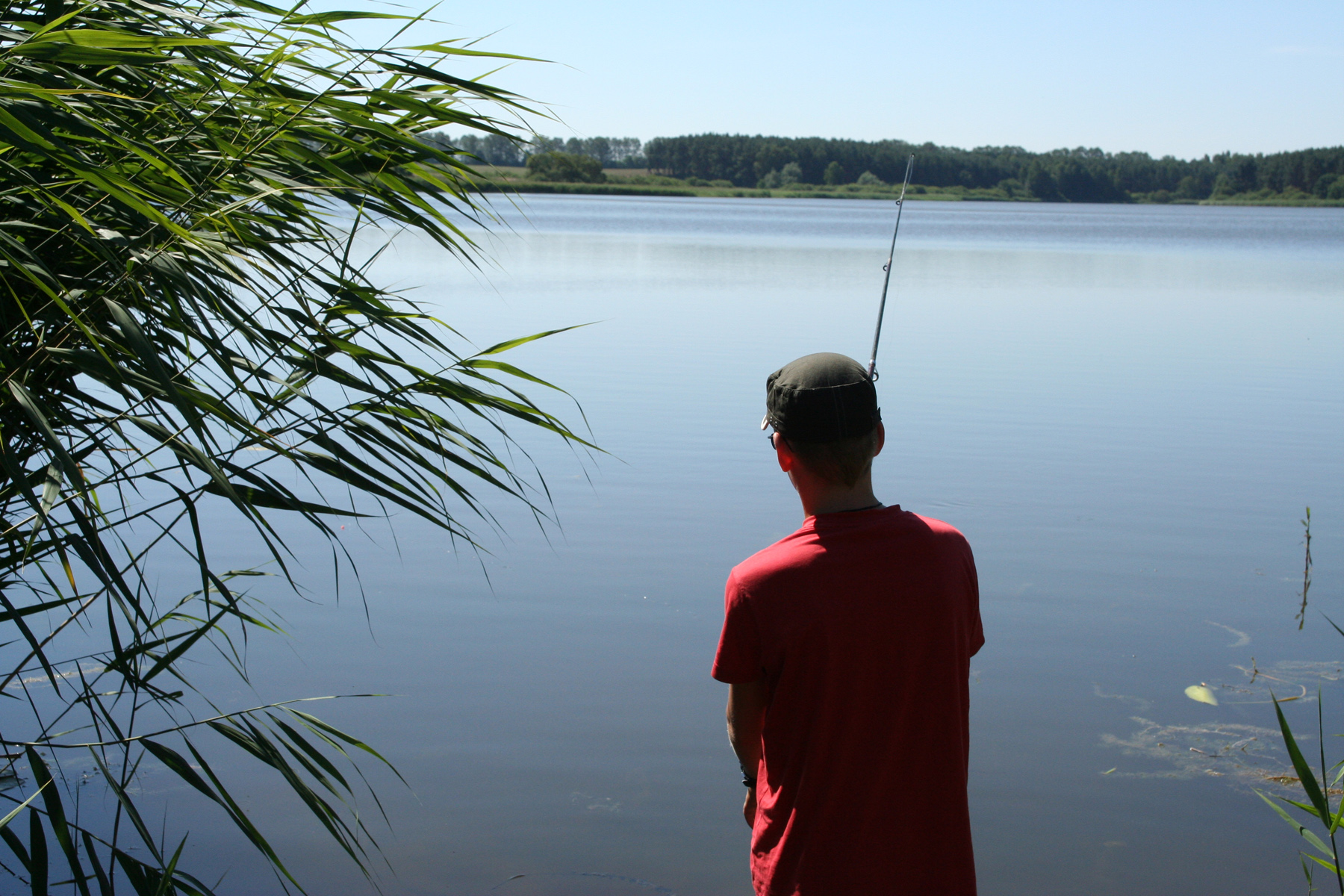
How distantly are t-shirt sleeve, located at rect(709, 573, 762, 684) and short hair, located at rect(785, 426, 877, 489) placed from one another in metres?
0.23

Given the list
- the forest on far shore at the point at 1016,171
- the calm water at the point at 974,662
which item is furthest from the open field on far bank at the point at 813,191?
the calm water at the point at 974,662

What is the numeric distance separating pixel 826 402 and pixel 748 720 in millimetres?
546

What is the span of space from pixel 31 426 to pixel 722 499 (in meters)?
5.24

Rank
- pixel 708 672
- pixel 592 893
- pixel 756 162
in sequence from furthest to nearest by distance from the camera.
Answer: pixel 756 162 < pixel 708 672 < pixel 592 893

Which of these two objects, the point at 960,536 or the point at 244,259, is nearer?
the point at 960,536

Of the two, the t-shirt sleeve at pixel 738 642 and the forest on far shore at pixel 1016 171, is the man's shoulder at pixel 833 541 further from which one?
the forest on far shore at pixel 1016 171

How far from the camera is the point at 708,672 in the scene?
474cm

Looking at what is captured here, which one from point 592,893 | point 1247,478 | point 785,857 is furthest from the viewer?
point 1247,478

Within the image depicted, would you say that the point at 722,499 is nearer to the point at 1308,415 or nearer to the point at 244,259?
the point at 244,259

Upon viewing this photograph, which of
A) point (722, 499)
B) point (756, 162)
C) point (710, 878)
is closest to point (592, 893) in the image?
point (710, 878)

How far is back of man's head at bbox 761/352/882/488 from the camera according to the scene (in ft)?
5.62

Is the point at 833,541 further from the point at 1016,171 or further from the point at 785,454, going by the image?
the point at 1016,171

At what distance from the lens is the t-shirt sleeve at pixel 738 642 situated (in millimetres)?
1666

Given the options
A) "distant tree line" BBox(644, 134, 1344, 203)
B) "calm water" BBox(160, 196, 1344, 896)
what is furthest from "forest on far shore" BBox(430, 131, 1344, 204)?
"calm water" BBox(160, 196, 1344, 896)
